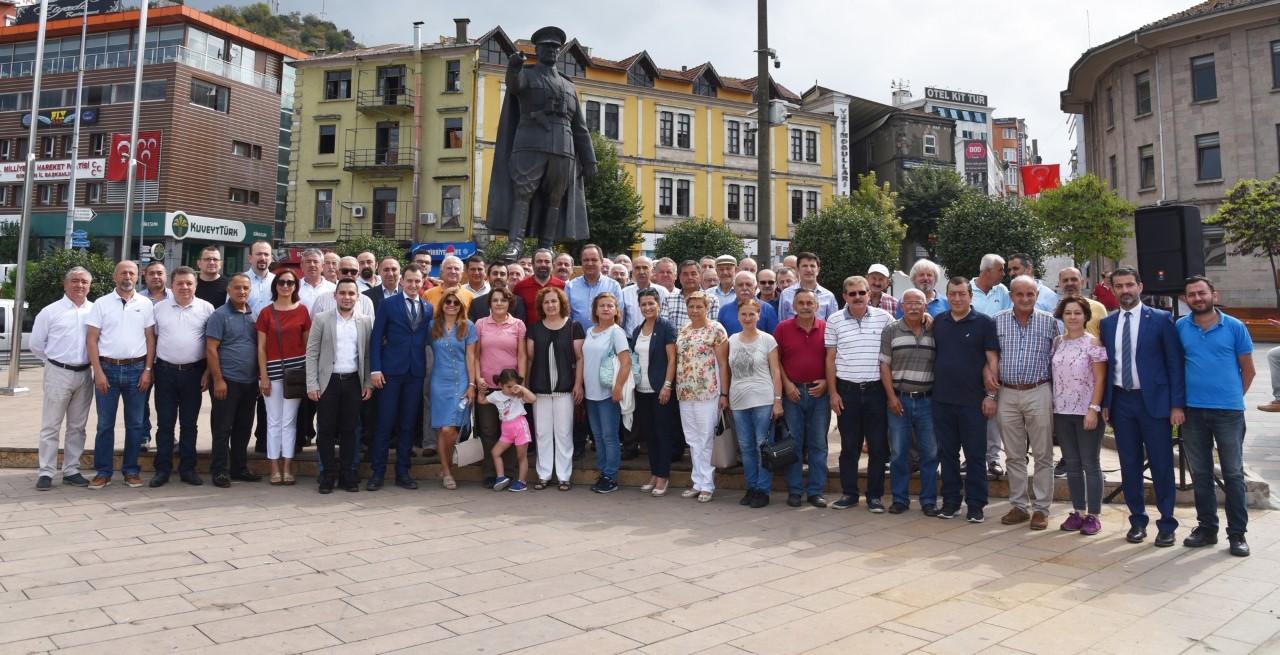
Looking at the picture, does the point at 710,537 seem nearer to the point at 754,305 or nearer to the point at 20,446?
the point at 754,305

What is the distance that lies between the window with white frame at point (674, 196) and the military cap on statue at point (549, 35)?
3247 cm

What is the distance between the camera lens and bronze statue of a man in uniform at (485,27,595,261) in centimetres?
963

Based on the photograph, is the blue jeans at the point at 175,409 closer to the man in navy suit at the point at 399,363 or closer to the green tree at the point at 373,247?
the man in navy suit at the point at 399,363

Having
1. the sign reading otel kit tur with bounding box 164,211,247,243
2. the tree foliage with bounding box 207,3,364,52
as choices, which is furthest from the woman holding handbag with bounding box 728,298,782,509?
the tree foliage with bounding box 207,3,364,52

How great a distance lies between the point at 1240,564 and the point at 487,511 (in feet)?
17.5

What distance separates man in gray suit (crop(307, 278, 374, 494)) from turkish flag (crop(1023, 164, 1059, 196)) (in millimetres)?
43164

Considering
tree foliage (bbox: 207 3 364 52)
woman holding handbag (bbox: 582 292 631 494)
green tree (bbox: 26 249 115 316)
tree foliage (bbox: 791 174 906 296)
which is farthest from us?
tree foliage (bbox: 207 3 364 52)

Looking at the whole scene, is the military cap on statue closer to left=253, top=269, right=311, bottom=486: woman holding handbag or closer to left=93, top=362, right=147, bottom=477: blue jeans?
left=253, top=269, right=311, bottom=486: woman holding handbag

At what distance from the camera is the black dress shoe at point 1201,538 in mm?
5844

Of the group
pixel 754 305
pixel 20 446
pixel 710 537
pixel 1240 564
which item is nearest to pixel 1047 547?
pixel 1240 564

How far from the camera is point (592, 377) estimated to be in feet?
24.6

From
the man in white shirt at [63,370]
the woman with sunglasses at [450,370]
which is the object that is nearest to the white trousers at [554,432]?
the woman with sunglasses at [450,370]

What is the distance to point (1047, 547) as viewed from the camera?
5.80 meters

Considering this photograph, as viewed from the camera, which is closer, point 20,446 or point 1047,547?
point 1047,547
